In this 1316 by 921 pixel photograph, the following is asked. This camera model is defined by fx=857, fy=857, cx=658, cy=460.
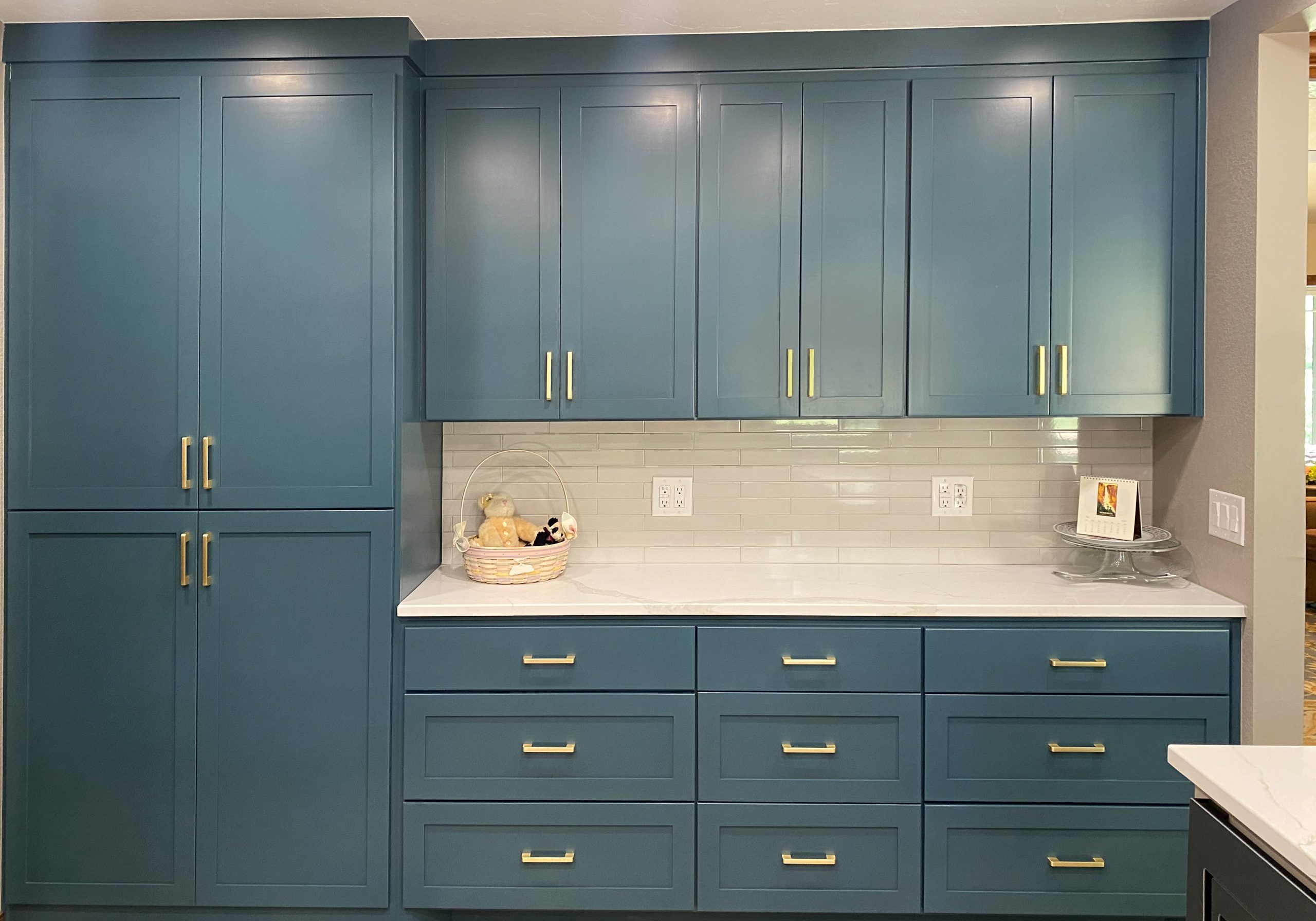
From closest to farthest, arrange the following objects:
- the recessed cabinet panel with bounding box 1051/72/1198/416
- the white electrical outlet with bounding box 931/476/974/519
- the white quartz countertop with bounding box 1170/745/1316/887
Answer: the white quartz countertop with bounding box 1170/745/1316/887 → the recessed cabinet panel with bounding box 1051/72/1198/416 → the white electrical outlet with bounding box 931/476/974/519

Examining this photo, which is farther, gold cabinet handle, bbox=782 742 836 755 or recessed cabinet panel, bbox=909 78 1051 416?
recessed cabinet panel, bbox=909 78 1051 416

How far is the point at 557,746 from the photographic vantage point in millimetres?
2188

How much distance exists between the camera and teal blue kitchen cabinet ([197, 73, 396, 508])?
7.21ft

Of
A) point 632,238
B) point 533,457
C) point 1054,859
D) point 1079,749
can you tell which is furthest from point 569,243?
point 1054,859

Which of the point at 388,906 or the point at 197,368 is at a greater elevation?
the point at 197,368

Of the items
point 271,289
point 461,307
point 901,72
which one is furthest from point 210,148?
point 901,72

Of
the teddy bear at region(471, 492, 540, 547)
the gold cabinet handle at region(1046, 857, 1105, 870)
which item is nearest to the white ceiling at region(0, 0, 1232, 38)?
the teddy bear at region(471, 492, 540, 547)

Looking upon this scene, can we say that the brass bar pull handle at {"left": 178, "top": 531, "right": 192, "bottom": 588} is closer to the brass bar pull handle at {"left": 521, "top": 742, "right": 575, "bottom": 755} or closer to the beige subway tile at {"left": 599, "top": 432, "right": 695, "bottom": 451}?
the brass bar pull handle at {"left": 521, "top": 742, "right": 575, "bottom": 755}

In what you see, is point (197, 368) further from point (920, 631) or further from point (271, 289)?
point (920, 631)

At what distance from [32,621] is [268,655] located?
0.62 m

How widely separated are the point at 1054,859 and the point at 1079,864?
59 millimetres

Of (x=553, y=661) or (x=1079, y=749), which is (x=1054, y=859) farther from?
(x=553, y=661)

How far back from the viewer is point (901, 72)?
2318 mm

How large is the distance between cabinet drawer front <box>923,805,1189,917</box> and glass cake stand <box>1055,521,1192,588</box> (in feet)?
1.94
